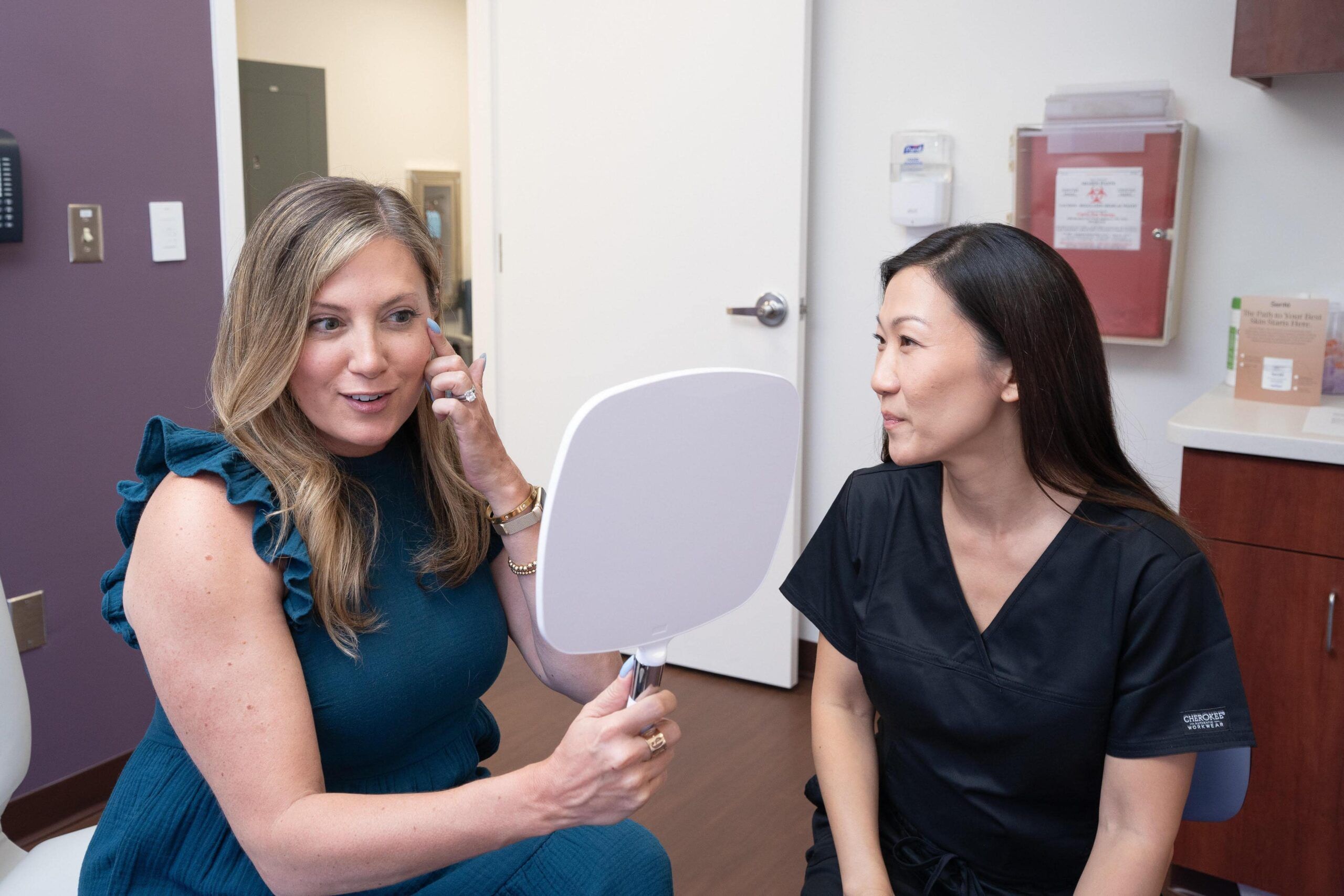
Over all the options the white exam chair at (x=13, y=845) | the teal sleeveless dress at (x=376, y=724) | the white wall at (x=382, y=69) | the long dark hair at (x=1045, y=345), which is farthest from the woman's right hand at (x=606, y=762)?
the white wall at (x=382, y=69)

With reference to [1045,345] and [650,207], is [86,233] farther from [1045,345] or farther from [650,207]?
[1045,345]

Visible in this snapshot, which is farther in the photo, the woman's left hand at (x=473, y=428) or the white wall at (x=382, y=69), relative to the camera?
the white wall at (x=382, y=69)

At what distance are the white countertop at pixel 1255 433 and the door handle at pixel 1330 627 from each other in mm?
230

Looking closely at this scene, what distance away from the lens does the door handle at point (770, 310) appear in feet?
9.04

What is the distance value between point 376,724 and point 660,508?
1.54 ft

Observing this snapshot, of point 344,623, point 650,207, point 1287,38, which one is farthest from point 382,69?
point 344,623

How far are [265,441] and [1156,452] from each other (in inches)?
78.7

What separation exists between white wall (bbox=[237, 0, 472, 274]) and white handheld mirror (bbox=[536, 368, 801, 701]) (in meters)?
3.04

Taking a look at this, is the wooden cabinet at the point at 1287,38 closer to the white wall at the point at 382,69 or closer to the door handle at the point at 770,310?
the door handle at the point at 770,310

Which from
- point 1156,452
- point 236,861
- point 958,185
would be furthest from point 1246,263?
point 236,861

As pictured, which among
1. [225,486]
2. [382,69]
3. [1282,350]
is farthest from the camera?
[382,69]

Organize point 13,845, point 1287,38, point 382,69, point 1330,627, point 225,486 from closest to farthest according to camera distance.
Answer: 1. point 225,486
2. point 13,845
3. point 1330,627
4. point 1287,38
5. point 382,69

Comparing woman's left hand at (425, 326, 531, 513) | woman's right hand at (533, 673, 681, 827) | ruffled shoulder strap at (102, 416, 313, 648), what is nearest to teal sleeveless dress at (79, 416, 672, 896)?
ruffled shoulder strap at (102, 416, 313, 648)

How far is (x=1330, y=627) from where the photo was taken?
1830 millimetres
